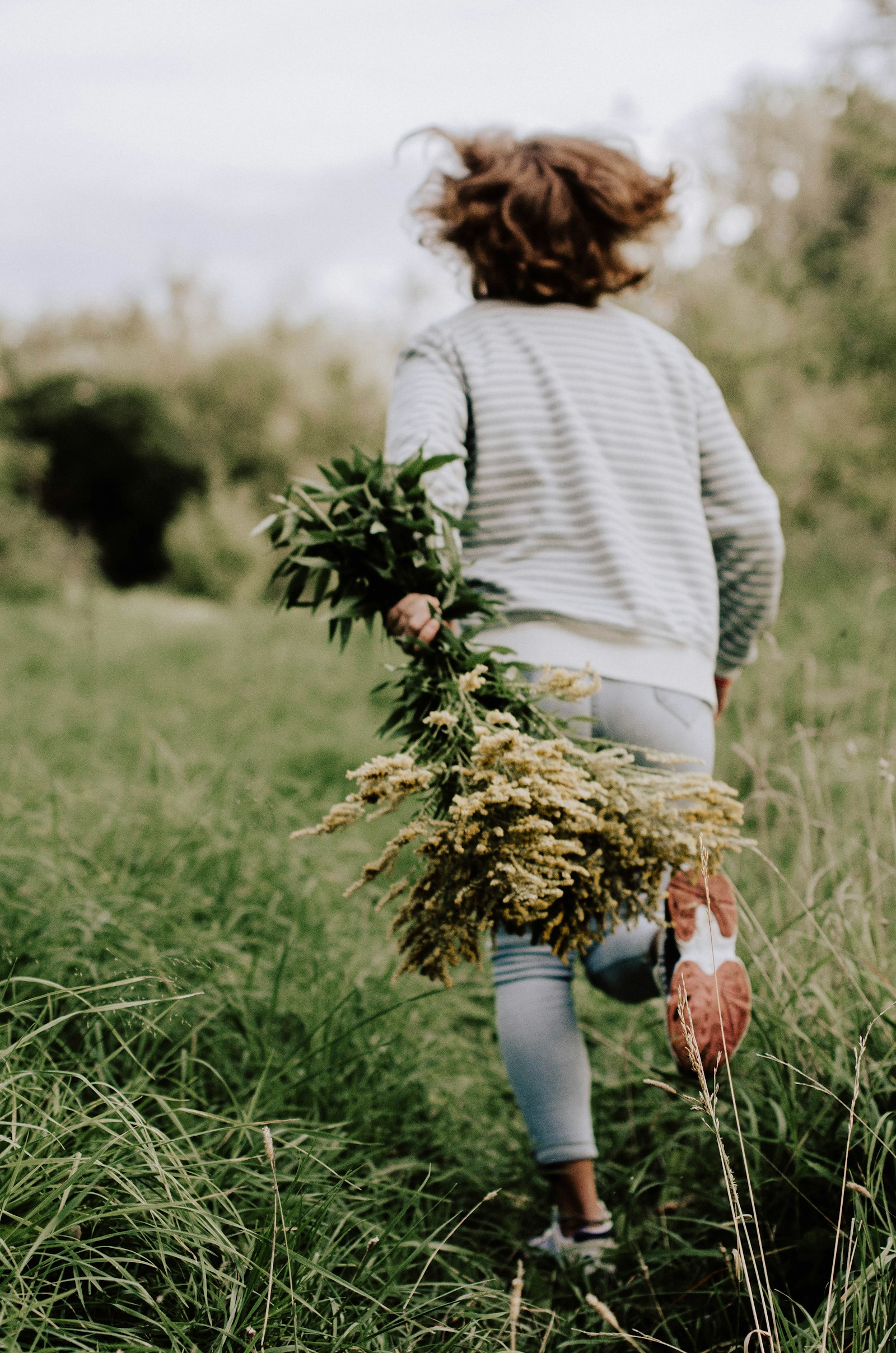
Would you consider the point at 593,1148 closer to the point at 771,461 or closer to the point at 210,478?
the point at 771,461

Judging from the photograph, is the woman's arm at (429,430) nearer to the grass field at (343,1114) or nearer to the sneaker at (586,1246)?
the grass field at (343,1114)

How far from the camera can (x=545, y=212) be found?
1893 millimetres

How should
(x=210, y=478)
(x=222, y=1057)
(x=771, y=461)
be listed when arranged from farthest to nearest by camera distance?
1. (x=210, y=478)
2. (x=771, y=461)
3. (x=222, y=1057)

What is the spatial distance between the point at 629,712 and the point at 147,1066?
106 centimetres

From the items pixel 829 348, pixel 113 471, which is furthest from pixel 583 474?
pixel 113 471

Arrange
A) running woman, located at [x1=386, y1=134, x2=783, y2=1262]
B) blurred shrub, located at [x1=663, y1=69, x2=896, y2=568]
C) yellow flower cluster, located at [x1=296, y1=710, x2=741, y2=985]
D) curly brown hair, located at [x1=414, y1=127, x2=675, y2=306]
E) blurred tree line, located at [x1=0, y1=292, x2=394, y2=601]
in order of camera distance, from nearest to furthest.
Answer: yellow flower cluster, located at [x1=296, y1=710, x2=741, y2=985] → running woman, located at [x1=386, y1=134, x2=783, y2=1262] → curly brown hair, located at [x1=414, y1=127, x2=675, y2=306] → blurred shrub, located at [x1=663, y1=69, x2=896, y2=568] → blurred tree line, located at [x1=0, y1=292, x2=394, y2=601]

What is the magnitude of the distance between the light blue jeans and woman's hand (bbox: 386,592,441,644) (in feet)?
0.92

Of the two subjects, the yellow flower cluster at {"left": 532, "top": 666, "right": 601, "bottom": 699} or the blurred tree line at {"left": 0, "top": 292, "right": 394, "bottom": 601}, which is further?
the blurred tree line at {"left": 0, "top": 292, "right": 394, "bottom": 601}

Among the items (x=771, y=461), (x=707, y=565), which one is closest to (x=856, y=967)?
(x=707, y=565)

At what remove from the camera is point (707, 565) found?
6.20 feet

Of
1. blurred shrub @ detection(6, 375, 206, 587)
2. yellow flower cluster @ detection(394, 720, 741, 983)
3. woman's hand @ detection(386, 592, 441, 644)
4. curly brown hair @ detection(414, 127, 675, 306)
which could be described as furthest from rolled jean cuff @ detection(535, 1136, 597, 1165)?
blurred shrub @ detection(6, 375, 206, 587)

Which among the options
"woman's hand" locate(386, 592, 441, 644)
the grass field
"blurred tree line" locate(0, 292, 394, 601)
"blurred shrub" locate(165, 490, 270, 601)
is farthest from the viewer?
"blurred shrub" locate(165, 490, 270, 601)

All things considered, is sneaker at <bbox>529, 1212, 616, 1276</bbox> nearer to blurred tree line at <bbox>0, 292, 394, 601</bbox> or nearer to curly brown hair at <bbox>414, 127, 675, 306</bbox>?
curly brown hair at <bbox>414, 127, 675, 306</bbox>

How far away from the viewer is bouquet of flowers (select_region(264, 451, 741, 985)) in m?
1.39
